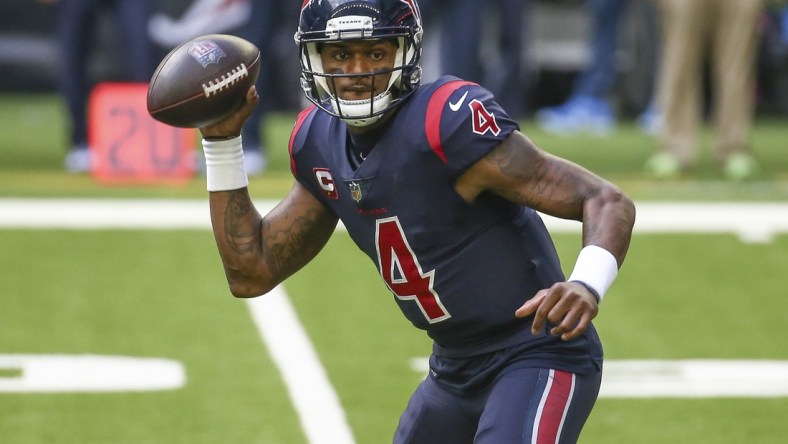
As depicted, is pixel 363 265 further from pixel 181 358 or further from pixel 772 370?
pixel 772 370

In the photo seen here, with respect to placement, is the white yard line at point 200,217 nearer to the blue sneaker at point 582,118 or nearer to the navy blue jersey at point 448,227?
the navy blue jersey at point 448,227

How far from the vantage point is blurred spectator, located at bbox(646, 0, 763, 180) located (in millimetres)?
9719

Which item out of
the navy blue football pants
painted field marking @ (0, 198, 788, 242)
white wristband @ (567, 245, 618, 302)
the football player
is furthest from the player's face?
painted field marking @ (0, 198, 788, 242)

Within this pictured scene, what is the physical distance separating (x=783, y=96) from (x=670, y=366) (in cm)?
996

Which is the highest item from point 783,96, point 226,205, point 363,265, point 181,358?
point 226,205

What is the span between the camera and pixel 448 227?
3375 millimetres

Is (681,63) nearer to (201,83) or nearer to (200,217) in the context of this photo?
(200,217)

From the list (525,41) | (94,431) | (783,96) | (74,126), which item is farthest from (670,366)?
(783,96)

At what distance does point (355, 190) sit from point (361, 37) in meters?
0.36

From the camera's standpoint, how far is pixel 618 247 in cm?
325

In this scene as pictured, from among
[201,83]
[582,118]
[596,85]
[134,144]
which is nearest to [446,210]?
[201,83]

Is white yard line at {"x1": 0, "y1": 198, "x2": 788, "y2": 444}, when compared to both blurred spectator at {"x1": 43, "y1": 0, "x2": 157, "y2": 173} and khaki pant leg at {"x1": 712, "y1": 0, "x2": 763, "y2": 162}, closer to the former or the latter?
blurred spectator at {"x1": 43, "y1": 0, "x2": 157, "y2": 173}

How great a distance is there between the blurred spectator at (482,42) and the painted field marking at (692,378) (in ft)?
16.1

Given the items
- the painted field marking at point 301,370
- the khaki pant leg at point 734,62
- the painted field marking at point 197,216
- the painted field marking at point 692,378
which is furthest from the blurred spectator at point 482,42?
the painted field marking at point 692,378
